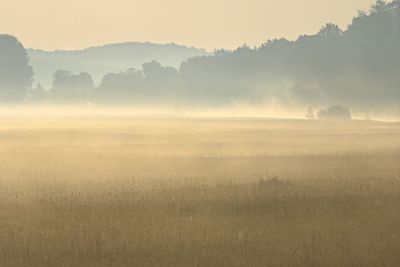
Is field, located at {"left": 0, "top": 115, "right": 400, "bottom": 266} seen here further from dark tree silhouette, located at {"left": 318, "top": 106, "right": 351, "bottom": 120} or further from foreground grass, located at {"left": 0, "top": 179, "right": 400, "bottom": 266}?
dark tree silhouette, located at {"left": 318, "top": 106, "right": 351, "bottom": 120}

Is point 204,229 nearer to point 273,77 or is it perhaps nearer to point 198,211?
point 198,211

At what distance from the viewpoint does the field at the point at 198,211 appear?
621 inches

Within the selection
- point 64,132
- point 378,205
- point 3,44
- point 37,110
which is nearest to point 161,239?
point 378,205

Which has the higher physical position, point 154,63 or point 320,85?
point 154,63

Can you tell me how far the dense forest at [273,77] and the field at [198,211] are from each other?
7056 cm

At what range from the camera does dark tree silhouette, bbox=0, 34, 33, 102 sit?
15762 centimetres

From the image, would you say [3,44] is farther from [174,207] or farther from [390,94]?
[174,207]

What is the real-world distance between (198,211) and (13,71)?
147m

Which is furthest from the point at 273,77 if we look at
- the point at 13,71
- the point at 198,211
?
the point at 198,211

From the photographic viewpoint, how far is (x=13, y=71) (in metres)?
161

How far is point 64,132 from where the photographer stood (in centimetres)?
7256

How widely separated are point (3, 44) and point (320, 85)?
85.6 m

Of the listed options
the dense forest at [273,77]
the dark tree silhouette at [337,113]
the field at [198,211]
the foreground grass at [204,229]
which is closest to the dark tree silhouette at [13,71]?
the dense forest at [273,77]

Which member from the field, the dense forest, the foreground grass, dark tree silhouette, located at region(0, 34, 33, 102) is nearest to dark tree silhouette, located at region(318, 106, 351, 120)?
the dense forest
